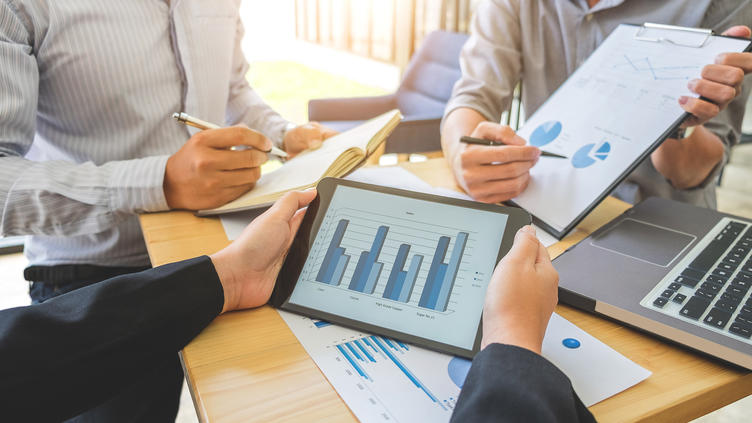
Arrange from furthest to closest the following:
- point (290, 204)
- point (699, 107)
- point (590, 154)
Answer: point (590, 154) → point (699, 107) → point (290, 204)

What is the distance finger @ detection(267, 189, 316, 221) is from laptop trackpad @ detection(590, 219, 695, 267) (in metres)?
0.41

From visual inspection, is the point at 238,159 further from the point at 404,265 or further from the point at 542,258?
the point at 542,258

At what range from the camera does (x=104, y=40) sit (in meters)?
0.92

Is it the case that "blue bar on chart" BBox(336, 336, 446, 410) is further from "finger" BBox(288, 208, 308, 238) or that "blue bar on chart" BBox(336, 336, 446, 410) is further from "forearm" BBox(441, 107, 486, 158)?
"forearm" BBox(441, 107, 486, 158)

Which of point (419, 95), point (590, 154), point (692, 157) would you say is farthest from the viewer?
point (419, 95)

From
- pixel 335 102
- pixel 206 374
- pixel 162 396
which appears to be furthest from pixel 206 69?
pixel 335 102

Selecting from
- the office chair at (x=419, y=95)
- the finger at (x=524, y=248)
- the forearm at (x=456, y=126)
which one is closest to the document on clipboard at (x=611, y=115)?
the forearm at (x=456, y=126)

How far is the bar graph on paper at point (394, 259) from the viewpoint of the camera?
1.89 ft

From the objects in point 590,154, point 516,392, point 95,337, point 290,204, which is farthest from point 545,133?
point 95,337

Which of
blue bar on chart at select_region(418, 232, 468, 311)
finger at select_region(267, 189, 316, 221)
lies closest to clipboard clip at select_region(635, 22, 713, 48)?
blue bar on chart at select_region(418, 232, 468, 311)

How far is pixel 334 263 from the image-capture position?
0.62 m

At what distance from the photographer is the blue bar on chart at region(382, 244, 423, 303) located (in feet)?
1.90

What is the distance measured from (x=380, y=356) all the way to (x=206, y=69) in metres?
0.82

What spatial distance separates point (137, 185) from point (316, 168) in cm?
29
